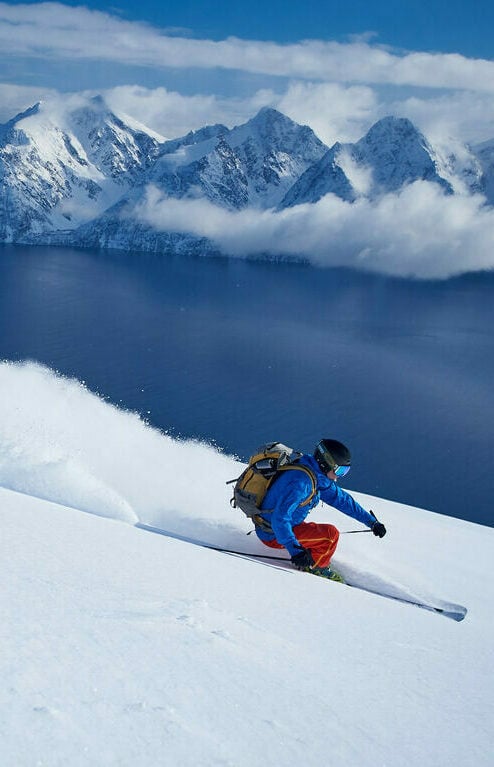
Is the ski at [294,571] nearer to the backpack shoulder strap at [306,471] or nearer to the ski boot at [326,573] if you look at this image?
the ski boot at [326,573]

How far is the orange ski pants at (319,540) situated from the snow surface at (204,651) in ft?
1.79

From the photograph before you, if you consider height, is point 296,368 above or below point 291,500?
above

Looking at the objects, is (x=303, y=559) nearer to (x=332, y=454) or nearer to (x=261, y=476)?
(x=261, y=476)

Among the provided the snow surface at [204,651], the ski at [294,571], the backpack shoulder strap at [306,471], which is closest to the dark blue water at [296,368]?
the ski at [294,571]

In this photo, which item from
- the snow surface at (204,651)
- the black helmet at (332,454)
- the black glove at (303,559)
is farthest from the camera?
the black helmet at (332,454)

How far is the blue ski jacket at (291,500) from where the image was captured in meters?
7.02

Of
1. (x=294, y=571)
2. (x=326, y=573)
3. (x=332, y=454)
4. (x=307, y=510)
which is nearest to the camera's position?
(x=294, y=571)

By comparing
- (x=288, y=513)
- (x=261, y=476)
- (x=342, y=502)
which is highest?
(x=342, y=502)

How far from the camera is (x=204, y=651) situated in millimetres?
3840

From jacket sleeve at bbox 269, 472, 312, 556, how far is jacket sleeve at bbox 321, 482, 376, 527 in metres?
0.62

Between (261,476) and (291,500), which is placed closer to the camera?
(291,500)

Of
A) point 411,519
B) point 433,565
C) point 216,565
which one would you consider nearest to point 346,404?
point 411,519

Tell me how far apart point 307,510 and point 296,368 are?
5158cm

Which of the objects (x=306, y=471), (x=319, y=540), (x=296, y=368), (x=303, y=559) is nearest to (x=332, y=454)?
(x=306, y=471)
